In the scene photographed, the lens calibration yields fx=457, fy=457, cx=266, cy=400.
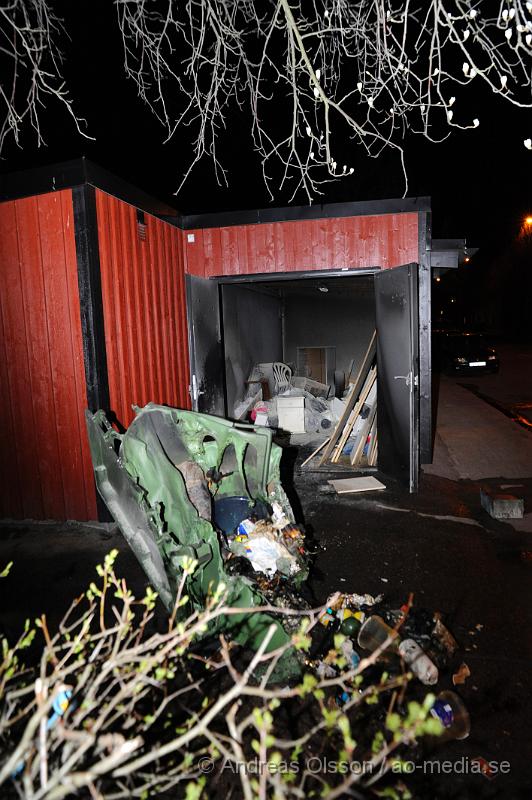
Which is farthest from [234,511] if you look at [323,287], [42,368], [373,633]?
[323,287]

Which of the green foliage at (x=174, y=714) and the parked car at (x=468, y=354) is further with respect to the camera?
the parked car at (x=468, y=354)

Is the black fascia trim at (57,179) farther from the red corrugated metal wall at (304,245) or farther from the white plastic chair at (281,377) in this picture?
the white plastic chair at (281,377)

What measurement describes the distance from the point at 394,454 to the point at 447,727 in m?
4.04

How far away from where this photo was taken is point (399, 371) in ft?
19.4

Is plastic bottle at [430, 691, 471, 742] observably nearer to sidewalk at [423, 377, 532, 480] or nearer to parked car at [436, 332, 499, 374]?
sidewalk at [423, 377, 532, 480]

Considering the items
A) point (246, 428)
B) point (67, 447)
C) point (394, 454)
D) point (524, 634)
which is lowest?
point (524, 634)

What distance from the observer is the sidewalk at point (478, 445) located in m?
6.55

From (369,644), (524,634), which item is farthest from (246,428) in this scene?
(524,634)

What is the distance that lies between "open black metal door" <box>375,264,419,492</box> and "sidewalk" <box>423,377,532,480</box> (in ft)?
2.78

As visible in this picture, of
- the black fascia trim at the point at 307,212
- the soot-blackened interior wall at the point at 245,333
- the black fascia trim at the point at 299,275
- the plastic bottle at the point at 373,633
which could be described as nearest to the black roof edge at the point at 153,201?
the black fascia trim at the point at 307,212

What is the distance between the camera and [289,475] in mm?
6574

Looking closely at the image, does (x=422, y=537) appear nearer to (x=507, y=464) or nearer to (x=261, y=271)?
(x=507, y=464)

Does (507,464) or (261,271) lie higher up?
(261,271)

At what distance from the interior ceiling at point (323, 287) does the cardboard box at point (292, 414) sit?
7.55ft
